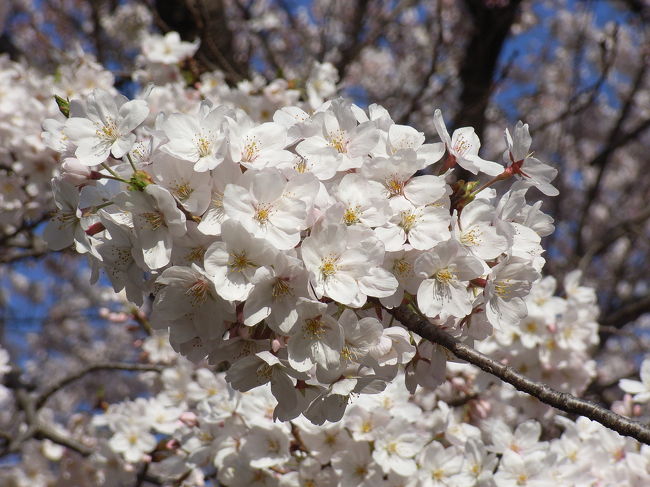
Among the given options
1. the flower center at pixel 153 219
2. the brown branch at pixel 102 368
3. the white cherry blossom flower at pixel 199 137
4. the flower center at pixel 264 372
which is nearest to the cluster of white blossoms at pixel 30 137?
the brown branch at pixel 102 368

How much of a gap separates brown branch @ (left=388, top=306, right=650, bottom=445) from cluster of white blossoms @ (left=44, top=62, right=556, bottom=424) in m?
0.06

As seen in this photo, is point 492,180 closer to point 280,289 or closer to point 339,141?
point 339,141

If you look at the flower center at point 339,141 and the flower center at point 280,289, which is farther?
the flower center at point 339,141

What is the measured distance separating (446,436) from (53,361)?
10.9 metres

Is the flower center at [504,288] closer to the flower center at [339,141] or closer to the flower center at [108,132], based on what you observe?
the flower center at [339,141]

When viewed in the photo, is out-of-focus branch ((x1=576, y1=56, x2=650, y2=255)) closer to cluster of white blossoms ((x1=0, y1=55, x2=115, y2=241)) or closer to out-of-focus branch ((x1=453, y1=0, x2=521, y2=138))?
out-of-focus branch ((x1=453, y1=0, x2=521, y2=138))

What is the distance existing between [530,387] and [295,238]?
0.67m

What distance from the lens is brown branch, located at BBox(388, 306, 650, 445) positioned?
148 centimetres

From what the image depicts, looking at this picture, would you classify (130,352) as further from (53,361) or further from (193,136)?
(193,136)

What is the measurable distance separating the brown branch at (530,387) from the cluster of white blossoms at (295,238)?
63 mm

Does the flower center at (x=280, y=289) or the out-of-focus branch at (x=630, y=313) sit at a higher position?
the flower center at (x=280, y=289)

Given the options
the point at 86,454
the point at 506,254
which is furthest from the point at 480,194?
the point at 86,454

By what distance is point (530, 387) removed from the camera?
150 cm

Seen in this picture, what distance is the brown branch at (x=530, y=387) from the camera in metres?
1.48
